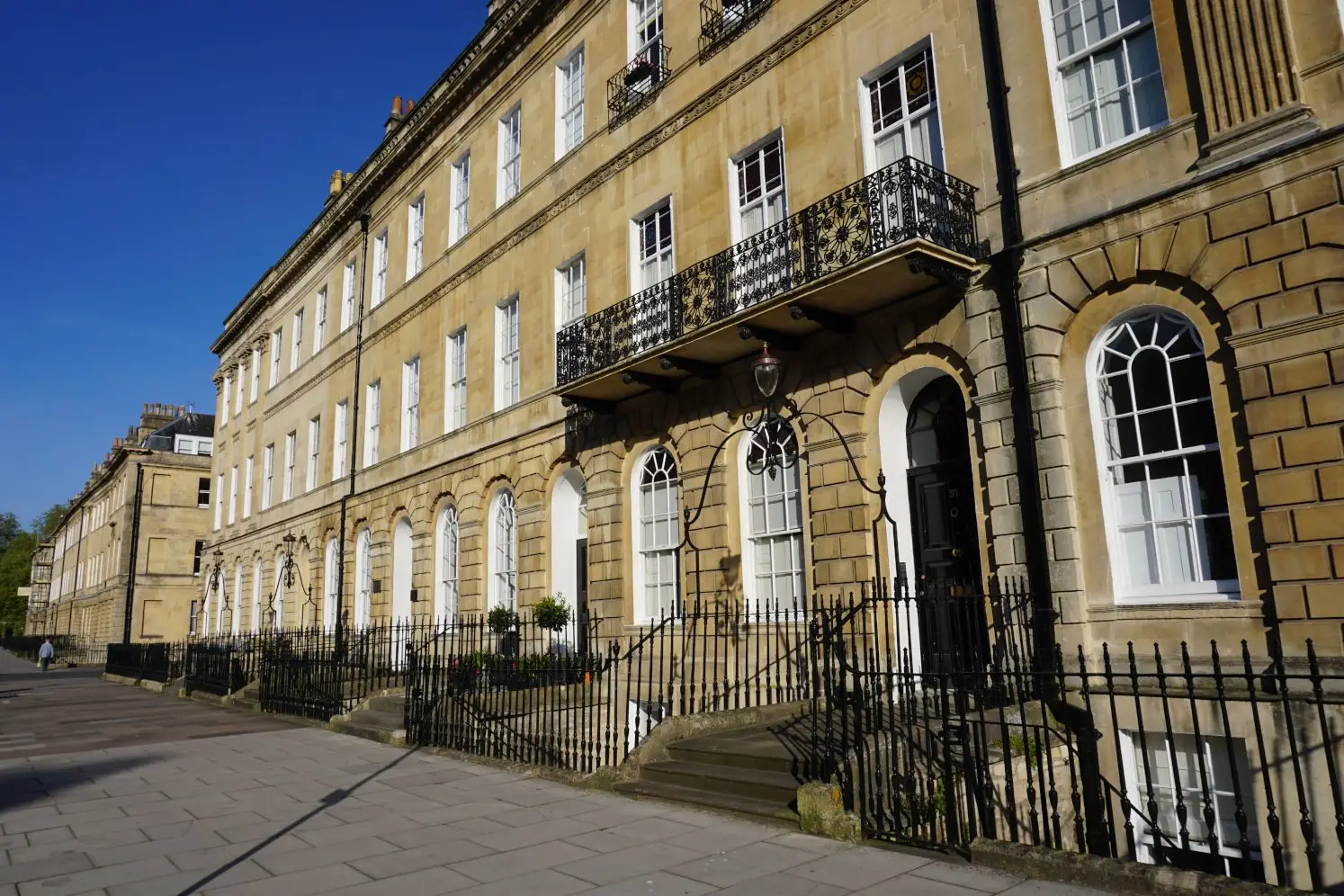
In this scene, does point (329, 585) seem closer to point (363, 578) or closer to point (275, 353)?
point (363, 578)

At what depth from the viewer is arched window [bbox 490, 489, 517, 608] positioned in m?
18.5

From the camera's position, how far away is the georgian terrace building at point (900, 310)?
7.97m

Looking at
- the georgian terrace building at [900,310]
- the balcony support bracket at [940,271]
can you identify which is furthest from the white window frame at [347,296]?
the balcony support bracket at [940,271]

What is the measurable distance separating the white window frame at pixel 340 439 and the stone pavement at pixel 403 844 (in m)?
17.2

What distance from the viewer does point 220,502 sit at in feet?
127

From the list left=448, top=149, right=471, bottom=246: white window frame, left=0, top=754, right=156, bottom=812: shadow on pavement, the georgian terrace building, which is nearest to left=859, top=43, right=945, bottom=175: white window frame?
the georgian terrace building

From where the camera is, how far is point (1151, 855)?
316 inches

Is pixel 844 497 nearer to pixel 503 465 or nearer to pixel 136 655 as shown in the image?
pixel 503 465

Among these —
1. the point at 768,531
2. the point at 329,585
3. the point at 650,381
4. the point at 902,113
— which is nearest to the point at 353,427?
the point at 329,585

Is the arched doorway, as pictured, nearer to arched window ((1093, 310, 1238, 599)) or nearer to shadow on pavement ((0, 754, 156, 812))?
shadow on pavement ((0, 754, 156, 812))

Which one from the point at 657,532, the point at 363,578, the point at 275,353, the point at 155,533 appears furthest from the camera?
the point at 155,533

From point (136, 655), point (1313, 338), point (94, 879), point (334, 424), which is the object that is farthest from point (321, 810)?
point (136, 655)

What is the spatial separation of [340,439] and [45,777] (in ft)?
57.3

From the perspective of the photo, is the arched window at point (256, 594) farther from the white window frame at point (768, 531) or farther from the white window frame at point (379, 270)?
the white window frame at point (768, 531)
